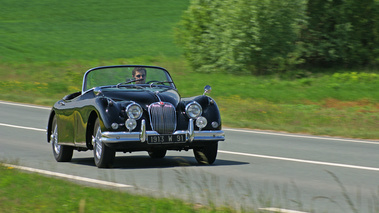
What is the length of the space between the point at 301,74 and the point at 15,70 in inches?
570

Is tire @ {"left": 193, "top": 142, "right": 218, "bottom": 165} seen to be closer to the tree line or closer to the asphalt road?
the asphalt road

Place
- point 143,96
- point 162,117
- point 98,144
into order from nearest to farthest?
point 162,117
point 98,144
point 143,96

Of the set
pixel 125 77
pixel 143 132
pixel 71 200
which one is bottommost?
pixel 71 200

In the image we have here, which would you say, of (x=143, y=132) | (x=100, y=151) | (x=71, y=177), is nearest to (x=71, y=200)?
(x=71, y=177)

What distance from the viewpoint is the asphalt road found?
720 centimetres

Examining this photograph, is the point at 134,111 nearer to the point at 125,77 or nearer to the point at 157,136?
the point at 157,136

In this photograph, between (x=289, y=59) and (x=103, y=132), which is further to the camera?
(x=289, y=59)

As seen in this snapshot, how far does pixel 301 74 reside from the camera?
32.2 m

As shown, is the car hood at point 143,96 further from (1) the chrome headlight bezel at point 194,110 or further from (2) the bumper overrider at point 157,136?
(2) the bumper overrider at point 157,136

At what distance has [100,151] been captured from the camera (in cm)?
1005

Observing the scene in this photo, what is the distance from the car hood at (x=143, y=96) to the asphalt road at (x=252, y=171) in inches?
38.7

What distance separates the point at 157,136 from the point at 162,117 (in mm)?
301

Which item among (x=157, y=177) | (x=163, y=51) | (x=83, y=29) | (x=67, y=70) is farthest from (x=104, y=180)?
(x=83, y=29)

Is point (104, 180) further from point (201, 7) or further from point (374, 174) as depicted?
point (201, 7)
